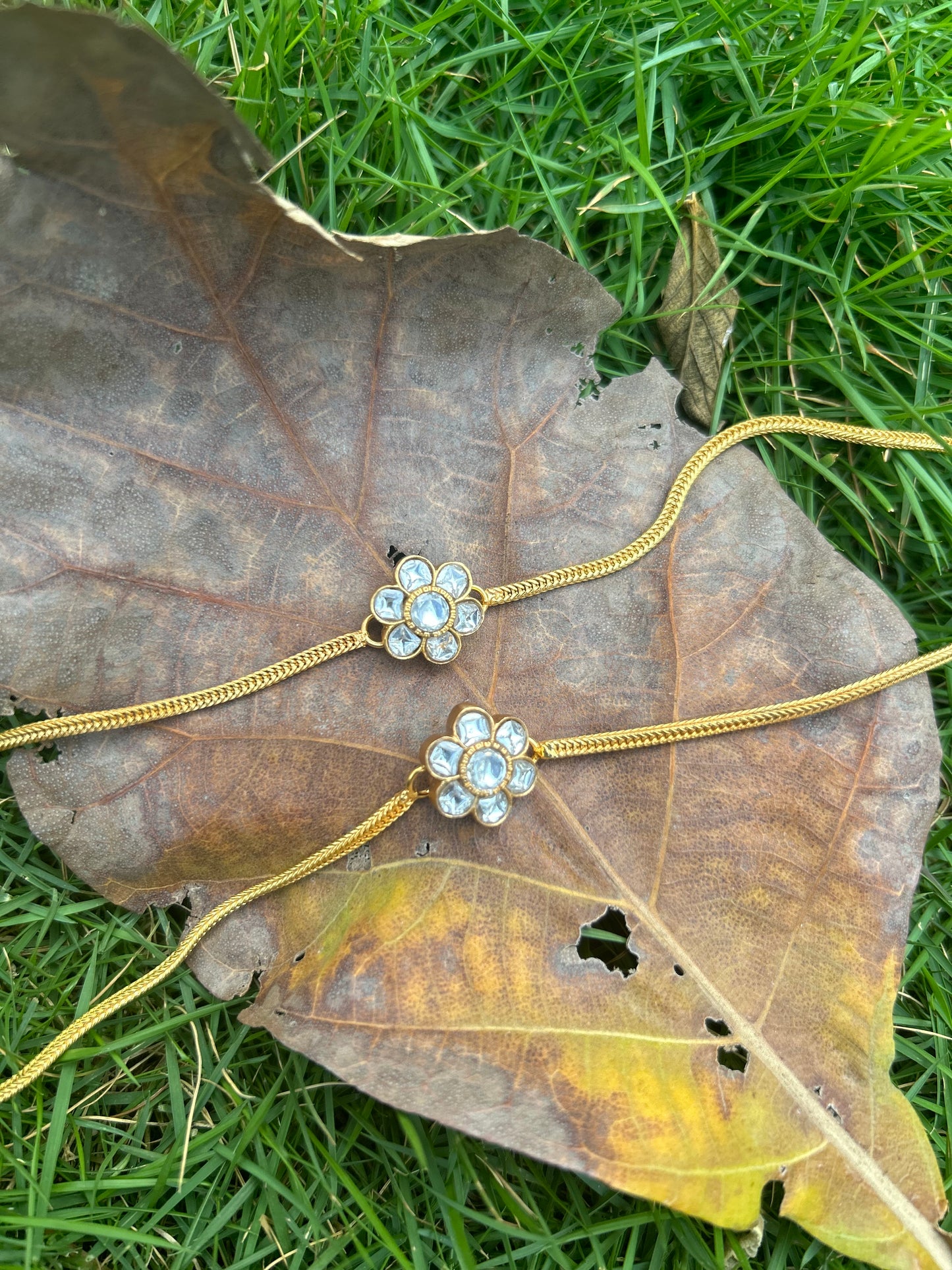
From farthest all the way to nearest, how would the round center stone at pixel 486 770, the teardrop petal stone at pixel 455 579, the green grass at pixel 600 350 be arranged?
the green grass at pixel 600 350 < the teardrop petal stone at pixel 455 579 < the round center stone at pixel 486 770

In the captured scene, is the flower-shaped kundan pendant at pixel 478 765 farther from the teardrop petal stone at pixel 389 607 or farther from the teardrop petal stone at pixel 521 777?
the teardrop petal stone at pixel 389 607

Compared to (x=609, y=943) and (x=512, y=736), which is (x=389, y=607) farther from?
(x=609, y=943)

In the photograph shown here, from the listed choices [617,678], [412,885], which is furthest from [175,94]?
[412,885]

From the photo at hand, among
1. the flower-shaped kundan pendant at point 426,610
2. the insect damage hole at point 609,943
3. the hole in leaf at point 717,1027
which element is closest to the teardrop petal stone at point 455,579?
the flower-shaped kundan pendant at point 426,610

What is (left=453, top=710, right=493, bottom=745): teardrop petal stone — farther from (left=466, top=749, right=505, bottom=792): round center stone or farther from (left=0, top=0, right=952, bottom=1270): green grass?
(left=0, top=0, right=952, bottom=1270): green grass

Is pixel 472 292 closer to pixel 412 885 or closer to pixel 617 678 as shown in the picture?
pixel 617 678

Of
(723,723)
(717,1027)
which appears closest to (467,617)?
(723,723)
